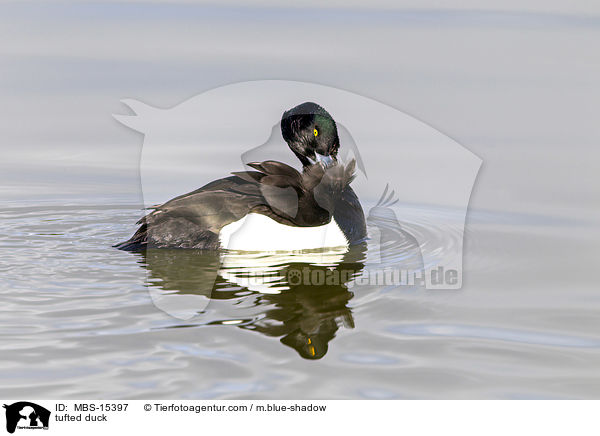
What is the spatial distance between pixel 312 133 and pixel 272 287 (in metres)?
1.82

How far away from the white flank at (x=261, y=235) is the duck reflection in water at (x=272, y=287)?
0.30ft

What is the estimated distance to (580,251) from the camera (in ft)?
25.9

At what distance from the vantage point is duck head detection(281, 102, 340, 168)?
8.02 m

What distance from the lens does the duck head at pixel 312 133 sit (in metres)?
8.02

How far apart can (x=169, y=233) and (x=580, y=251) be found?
3497 mm

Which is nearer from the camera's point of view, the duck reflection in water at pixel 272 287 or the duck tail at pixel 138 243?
the duck reflection in water at pixel 272 287

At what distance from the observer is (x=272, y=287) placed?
675cm

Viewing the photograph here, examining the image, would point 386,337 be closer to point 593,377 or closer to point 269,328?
point 269,328

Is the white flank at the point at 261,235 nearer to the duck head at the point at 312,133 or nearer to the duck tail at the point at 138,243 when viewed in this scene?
the duck tail at the point at 138,243

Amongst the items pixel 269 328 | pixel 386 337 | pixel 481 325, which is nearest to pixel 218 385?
pixel 269 328
